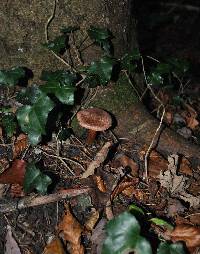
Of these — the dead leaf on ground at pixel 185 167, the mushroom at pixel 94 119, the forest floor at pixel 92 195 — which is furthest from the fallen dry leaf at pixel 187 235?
the mushroom at pixel 94 119

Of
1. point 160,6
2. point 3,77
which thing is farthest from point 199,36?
point 3,77

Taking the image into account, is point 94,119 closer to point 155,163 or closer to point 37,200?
point 155,163

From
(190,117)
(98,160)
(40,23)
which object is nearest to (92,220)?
(98,160)

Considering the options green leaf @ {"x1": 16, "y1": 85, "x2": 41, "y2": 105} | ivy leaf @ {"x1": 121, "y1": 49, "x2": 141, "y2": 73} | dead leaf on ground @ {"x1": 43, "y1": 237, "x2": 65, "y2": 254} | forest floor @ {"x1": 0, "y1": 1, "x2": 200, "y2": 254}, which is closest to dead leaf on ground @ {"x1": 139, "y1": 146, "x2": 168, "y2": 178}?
forest floor @ {"x1": 0, "y1": 1, "x2": 200, "y2": 254}

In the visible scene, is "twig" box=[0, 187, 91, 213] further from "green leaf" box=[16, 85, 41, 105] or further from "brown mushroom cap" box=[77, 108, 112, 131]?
"green leaf" box=[16, 85, 41, 105]

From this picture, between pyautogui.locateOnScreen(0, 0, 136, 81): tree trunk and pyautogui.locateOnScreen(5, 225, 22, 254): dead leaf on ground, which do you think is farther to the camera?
pyautogui.locateOnScreen(0, 0, 136, 81): tree trunk

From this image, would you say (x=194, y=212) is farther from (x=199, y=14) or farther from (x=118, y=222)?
(x=199, y=14)

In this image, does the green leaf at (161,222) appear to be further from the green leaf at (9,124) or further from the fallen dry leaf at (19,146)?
the green leaf at (9,124)
